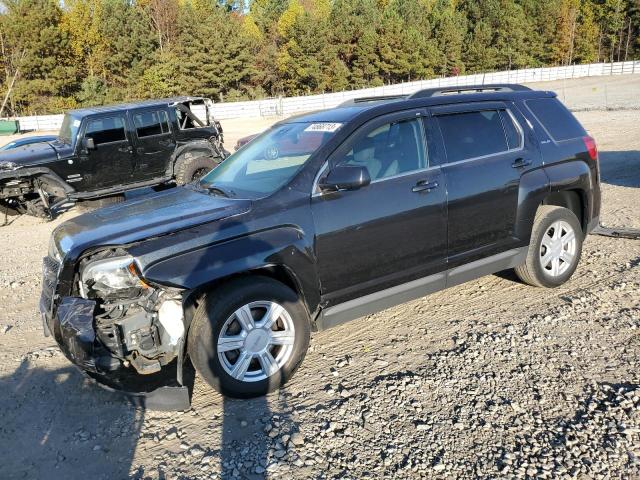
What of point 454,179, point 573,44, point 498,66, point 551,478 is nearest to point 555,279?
point 454,179

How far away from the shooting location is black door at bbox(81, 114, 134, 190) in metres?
9.90

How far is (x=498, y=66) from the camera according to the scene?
3354 inches

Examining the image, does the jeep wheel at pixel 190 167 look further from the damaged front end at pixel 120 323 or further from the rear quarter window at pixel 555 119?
the damaged front end at pixel 120 323

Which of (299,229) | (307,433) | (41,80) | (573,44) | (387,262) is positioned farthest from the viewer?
(573,44)

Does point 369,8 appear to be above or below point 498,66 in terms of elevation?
above

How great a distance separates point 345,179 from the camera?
146 inches

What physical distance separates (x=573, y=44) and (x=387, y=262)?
101 m

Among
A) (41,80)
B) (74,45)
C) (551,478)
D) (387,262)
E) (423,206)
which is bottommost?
(551,478)

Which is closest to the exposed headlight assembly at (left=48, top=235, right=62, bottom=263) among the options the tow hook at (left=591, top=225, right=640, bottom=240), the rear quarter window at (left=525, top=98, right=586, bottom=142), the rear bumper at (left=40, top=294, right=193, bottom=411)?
the rear bumper at (left=40, top=294, right=193, bottom=411)

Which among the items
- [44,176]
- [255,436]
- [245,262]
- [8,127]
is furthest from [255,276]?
[8,127]

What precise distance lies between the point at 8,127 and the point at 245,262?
37071 millimetres

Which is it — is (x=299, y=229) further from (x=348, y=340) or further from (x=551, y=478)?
(x=551, y=478)

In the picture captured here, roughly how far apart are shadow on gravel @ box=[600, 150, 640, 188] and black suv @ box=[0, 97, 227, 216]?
308 inches

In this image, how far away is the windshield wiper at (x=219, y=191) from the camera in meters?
4.11
